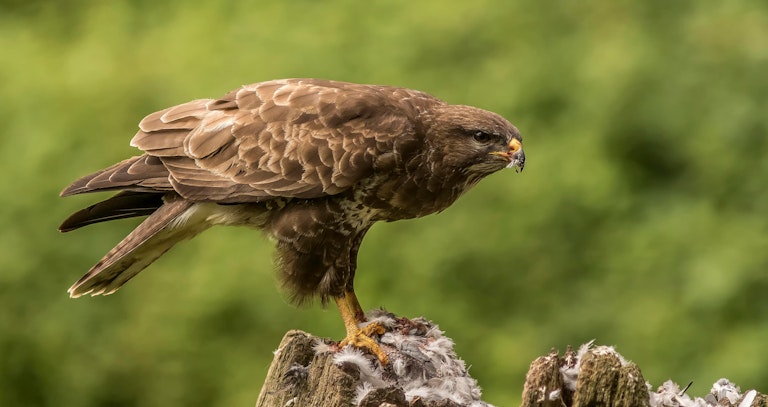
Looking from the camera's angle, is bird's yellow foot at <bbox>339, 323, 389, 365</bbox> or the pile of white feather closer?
the pile of white feather

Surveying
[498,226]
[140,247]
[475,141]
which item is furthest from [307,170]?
[498,226]

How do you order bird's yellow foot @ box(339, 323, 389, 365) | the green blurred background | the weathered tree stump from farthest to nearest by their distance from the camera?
the green blurred background
bird's yellow foot @ box(339, 323, 389, 365)
the weathered tree stump

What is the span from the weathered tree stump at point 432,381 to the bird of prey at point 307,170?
20.4 inches

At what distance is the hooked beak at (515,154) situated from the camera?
4.73m

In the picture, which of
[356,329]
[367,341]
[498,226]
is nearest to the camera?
[367,341]

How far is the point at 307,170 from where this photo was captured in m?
4.75

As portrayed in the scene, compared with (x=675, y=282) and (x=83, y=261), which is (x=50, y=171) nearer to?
(x=83, y=261)

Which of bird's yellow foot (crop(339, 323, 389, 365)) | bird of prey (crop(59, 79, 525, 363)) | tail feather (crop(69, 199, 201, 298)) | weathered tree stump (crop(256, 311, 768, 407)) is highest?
bird of prey (crop(59, 79, 525, 363))

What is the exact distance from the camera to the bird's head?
4.78 meters

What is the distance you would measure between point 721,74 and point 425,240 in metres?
2.12

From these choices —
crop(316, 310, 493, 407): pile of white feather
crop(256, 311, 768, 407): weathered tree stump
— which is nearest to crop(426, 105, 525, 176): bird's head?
crop(316, 310, 493, 407): pile of white feather

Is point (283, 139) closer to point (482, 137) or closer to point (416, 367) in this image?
point (482, 137)

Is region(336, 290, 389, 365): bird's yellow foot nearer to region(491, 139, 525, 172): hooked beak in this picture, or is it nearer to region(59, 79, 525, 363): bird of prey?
region(59, 79, 525, 363): bird of prey

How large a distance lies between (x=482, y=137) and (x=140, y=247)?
55.9 inches
